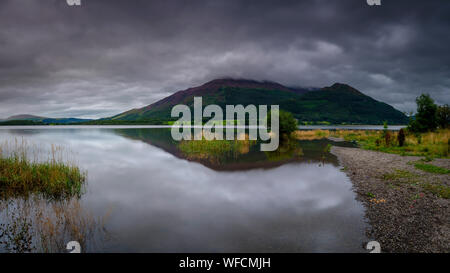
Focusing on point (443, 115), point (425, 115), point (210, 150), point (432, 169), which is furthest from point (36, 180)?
point (443, 115)

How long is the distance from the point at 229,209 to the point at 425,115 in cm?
4197

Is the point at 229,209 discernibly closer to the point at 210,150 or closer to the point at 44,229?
the point at 44,229

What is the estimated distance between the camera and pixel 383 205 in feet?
37.4

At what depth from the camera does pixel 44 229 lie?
9062mm

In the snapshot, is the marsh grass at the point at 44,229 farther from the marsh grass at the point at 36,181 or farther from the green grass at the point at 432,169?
the green grass at the point at 432,169

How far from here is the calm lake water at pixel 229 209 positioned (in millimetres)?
8703

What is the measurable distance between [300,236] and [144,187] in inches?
479

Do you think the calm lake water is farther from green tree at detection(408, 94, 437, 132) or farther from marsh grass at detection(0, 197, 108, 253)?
green tree at detection(408, 94, 437, 132)

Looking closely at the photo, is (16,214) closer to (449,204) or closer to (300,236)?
(300,236)

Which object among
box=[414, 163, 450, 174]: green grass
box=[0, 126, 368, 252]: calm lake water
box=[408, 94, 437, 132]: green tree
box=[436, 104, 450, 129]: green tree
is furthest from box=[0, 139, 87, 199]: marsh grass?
box=[436, 104, 450, 129]: green tree

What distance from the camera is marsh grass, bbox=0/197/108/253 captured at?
8.33 meters

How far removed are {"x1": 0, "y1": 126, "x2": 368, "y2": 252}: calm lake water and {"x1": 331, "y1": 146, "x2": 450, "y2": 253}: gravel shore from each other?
710 mm

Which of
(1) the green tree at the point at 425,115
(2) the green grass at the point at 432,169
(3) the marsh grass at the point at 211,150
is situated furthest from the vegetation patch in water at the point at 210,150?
(1) the green tree at the point at 425,115
